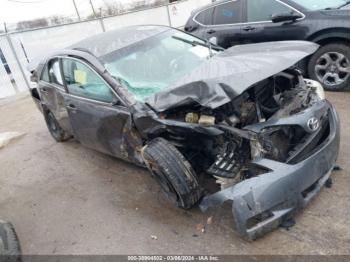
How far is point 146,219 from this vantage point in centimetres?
322

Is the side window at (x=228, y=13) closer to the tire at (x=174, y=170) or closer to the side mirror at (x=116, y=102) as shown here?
the side mirror at (x=116, y=102)

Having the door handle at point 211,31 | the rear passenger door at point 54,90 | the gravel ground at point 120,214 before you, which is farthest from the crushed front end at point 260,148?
the door handle at point 211,31

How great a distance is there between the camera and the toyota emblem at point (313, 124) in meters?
2.65

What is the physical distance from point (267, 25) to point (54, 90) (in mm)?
3409

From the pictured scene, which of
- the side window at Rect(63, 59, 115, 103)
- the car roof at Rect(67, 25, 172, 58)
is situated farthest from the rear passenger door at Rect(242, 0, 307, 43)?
the side window at Rect(63, 59, 115, 103)

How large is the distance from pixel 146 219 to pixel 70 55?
219 cm

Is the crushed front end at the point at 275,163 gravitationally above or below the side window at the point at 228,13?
below

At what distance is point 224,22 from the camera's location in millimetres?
5688

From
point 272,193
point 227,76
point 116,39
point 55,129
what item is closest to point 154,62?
point 116,39

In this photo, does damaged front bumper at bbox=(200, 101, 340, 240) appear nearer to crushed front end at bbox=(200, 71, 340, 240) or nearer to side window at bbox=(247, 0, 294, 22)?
crushed front end at bbox=(200, 71, 340, 240)

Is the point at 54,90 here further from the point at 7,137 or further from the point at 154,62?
the point at 7,137

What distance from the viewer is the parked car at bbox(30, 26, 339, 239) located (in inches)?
99.1

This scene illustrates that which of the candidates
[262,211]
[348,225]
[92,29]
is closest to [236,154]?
[262,211]

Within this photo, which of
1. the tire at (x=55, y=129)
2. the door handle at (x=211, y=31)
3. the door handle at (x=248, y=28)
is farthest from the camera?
the door handle at (x=211, y=31)
